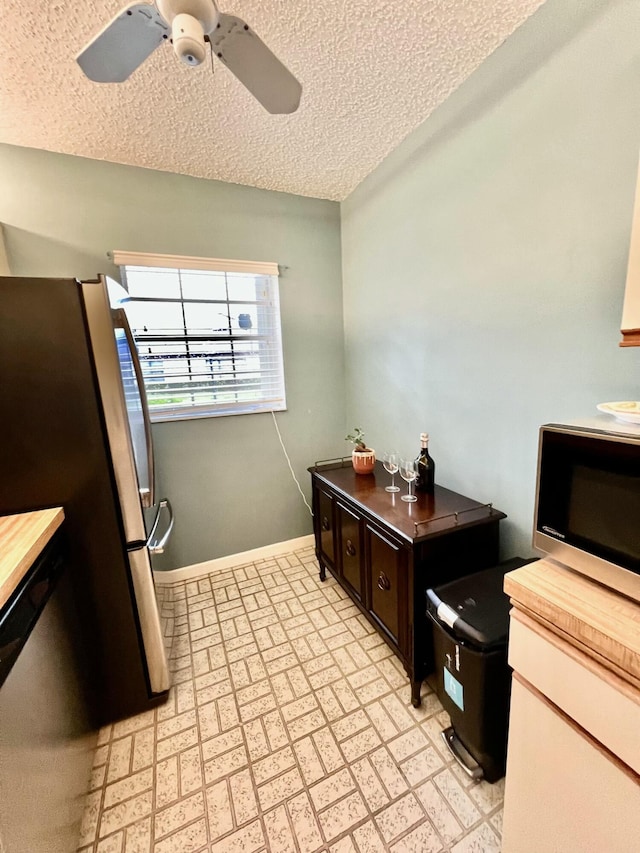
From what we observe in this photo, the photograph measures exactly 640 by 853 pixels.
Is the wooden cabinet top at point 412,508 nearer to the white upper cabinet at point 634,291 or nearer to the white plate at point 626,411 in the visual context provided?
the white plate at point 626,411

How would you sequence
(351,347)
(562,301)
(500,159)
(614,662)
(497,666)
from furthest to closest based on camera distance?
(351,347)
(500,159)
(562,301)
(497,666)
(614,662)

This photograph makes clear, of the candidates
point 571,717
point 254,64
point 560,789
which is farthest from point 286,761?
point 254,64

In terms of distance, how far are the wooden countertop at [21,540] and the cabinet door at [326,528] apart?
51.9 inches

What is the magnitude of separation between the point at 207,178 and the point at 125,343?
141 cm

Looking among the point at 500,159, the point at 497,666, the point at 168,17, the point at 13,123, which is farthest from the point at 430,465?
the point at 13,123

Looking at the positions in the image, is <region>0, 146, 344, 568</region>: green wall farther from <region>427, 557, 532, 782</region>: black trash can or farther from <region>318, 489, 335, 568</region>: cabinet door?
<region>427, 557, 532, 782</region>: black trash can

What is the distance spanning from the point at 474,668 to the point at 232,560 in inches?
74.0

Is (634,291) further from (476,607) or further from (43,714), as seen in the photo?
(43,714)

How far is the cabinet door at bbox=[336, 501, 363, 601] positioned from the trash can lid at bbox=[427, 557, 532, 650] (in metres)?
0.54

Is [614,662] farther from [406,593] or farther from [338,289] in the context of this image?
[338,289]

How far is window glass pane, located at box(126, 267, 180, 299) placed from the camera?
82.7 inches

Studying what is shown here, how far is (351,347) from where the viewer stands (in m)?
2.66

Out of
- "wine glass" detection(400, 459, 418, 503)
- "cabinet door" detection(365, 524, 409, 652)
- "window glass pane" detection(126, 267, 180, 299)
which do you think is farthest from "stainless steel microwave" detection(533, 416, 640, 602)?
"window glass pane" detection(126, 267, 180, 299)

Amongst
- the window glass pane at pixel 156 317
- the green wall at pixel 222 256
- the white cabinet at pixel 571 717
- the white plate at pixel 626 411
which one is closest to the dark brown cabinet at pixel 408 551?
the white cabinet at pixel 571 717
